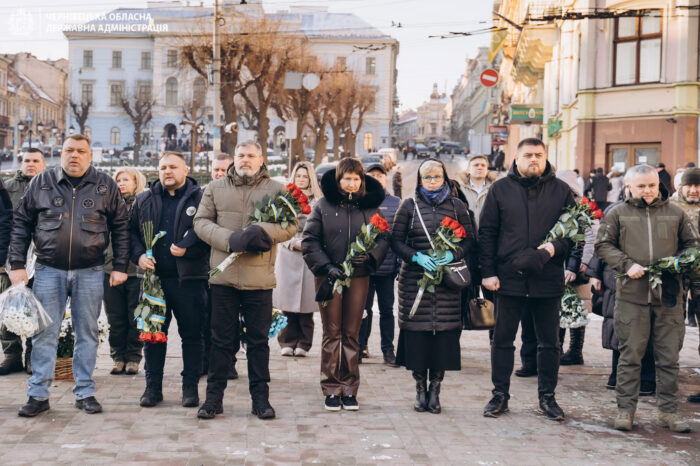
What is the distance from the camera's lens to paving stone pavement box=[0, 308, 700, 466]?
5414mm

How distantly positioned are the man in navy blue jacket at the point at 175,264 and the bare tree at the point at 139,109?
7238 cm

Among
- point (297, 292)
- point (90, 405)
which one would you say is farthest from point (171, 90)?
point (90, 405)

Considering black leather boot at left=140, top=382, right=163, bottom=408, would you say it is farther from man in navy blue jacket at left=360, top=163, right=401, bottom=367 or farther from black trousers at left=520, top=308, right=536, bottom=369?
black trousers at left=520, top=308, right=536, bottom=369

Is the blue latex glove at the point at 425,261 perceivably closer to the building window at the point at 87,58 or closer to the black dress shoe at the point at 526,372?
the black dress shoe at the point at 526,372

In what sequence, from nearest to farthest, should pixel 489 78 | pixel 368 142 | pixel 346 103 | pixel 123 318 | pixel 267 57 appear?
pixel 123 318 → pixel 489 78 → pixel 267 57 → pixel 346 103 → pixel 368 142

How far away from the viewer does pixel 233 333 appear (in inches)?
257

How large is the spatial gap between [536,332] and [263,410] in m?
2.19

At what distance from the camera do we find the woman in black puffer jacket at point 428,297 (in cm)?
668

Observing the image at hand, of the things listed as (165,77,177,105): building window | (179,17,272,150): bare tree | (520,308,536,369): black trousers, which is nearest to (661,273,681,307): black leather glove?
(520,308,536,369): black trousers

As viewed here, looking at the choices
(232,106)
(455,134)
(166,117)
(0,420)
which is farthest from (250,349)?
(455,134)

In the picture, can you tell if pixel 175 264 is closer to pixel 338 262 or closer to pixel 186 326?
pixel 186 326

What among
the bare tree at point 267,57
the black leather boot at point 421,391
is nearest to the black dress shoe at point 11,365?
the black leather boot at point 421,391

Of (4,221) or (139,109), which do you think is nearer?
(4,221)

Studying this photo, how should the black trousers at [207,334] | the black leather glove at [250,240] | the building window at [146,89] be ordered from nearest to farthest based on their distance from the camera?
the black leather glove at [250,240] < the black trousers at [207,334] < the building window at [146,89]
